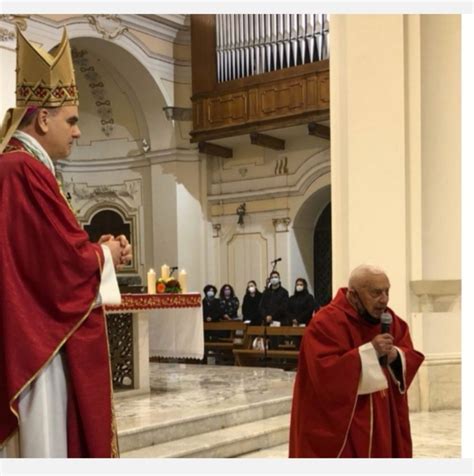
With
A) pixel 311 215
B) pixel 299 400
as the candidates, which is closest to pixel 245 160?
pixel 311 215

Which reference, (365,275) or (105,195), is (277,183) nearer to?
(105,195)

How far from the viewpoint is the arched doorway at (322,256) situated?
14586 mm

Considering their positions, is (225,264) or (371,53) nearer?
(371,53)

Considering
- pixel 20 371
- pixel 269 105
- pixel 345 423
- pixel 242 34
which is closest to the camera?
pixel 20 371

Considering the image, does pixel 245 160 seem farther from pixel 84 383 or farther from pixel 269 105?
pixel 84 383

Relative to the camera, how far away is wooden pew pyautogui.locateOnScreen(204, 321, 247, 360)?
11.6 metres

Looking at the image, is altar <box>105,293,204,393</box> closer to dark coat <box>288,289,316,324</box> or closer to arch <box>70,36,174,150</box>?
dark coat <box>288,289,316,324</box>

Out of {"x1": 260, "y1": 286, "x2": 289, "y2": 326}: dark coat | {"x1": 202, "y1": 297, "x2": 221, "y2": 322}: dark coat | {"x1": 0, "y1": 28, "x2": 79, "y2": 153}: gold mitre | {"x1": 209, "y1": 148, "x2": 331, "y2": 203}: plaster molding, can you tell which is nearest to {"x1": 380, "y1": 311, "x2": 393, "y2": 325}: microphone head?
{"x1": 0, "y1": 28, "x2": 79, "y2": 153}: gold mitre

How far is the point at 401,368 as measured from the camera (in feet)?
11.9

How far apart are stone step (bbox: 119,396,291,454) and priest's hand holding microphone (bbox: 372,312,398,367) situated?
2827mm

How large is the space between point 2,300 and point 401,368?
1.99 metres

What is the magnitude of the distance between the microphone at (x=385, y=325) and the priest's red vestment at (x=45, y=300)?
4.73 ft

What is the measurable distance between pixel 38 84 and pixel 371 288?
1.78 meters

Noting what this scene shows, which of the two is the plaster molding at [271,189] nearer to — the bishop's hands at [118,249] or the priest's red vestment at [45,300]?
the bishop's hands at [118,249]
